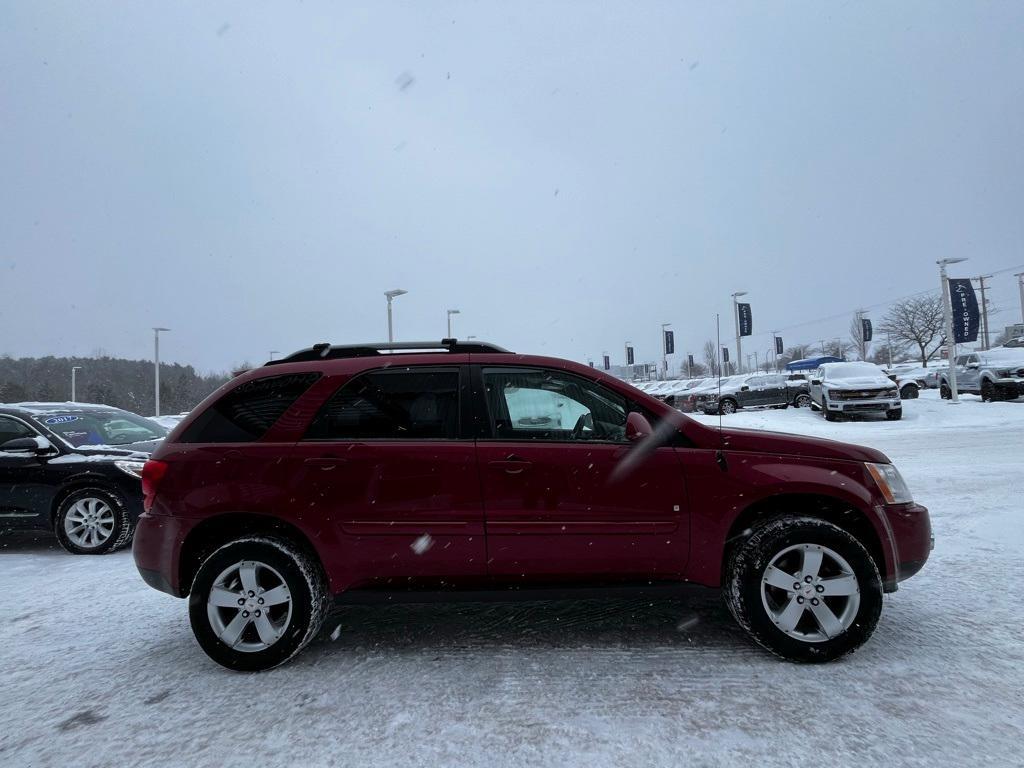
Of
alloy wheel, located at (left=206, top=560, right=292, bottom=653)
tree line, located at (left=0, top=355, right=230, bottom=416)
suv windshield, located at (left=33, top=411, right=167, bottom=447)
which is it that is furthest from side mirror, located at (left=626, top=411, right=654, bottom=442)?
tree line, located at (left=0, top=355, right=230, bottom=416)

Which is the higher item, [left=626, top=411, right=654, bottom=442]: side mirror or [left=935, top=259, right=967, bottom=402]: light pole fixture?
[left=935, top=259, right=967, bottom=402]: light pole fixture

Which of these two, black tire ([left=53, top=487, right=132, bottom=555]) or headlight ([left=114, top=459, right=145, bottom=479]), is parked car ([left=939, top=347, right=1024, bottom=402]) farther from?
black tire ([left=53, top=487, right=132, bottom=555])

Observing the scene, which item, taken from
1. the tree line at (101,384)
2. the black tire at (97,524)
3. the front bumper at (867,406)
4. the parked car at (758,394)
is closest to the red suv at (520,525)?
the black tire at (97,524)

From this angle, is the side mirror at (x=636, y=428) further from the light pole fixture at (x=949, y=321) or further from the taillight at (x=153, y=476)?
the light pole fixture at (x=949, y=321)

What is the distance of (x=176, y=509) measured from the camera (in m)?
3.00

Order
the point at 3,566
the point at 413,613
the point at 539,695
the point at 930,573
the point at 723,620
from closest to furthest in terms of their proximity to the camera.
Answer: the point at 539,695 → the point at 723,620 → the point at 413,613 → the point at 930,573 → the point at 3,566

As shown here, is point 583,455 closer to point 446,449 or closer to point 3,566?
point 446,449

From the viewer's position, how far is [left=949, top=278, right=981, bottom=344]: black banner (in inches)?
805

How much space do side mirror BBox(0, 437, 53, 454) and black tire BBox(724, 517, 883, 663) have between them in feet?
21.1

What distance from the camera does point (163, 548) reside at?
9.94ft

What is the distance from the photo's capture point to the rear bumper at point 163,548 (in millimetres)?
3010

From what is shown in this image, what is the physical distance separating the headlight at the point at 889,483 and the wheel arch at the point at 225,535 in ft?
9.85

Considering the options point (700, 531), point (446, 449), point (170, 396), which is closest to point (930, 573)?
point (700, 531)

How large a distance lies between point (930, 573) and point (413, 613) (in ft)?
12.3
